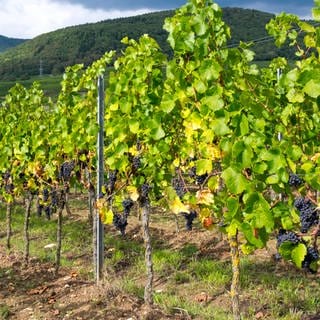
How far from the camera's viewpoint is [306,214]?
405 centimetres

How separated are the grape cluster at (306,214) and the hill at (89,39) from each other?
105858mm

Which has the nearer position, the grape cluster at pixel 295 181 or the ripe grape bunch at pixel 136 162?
the grape cluster at pixel 295 181

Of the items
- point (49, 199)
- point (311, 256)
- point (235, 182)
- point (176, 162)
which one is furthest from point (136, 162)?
point (49, 199)

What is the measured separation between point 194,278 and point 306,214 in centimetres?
354

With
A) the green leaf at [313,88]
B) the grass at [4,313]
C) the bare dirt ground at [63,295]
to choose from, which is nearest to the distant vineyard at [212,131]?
the green leaf at [313,88]

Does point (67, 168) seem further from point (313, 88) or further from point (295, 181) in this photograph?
point (313, 88)

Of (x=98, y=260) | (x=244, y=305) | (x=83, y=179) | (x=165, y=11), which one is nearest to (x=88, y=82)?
(x=83, y=179)

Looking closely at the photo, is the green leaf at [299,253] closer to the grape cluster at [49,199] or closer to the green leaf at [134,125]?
the green leaf at [134,125]

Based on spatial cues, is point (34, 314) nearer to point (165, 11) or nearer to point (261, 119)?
point (261, 119)

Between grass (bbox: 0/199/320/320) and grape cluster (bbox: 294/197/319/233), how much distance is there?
74.0 inches

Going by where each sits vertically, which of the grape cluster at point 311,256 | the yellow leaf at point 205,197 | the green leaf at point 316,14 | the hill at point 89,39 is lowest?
the grape cluster at point 311,256

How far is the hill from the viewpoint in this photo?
388 ft

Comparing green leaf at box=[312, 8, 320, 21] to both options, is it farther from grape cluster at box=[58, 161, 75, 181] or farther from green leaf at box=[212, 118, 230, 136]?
grape cluster at box=[58, 161, 75, 181]

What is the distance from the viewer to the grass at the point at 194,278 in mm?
6020
